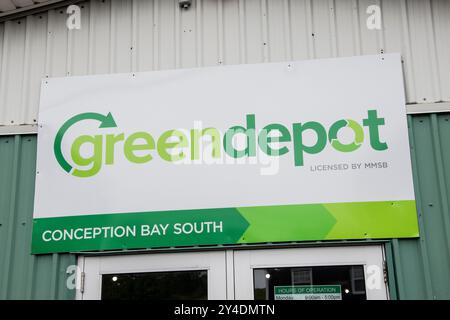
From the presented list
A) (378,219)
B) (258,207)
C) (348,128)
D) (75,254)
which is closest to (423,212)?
(378,219)

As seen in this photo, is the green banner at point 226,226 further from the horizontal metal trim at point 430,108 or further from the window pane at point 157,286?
the horizontal metal trim at point 430,108

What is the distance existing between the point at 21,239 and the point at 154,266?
1022 mm

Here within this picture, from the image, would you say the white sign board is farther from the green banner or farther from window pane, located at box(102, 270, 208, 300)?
window pane, located at box(102, 270, 208, 300)

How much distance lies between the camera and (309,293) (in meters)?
4.18

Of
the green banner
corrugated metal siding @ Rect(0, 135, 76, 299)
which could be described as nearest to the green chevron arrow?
corrugated metal siding @ Rect(0, 135, 76, 299)

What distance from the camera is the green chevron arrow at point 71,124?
15.1ft

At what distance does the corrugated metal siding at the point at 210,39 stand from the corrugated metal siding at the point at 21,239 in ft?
0.92

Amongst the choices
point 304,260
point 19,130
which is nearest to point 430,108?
point 304,260

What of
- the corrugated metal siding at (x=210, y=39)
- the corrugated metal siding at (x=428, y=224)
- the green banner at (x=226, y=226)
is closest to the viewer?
the corrugated metal siding at (x=428, y=224)

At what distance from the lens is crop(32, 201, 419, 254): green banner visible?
4.20 m

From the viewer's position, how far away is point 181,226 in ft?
14.2

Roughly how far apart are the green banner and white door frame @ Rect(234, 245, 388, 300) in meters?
0.12

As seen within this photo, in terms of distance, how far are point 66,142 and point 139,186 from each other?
26.7 inches

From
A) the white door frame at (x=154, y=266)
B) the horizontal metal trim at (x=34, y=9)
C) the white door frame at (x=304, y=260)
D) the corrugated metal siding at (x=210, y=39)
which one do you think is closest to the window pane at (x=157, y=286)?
the white door frame at (x=154, y=266)
